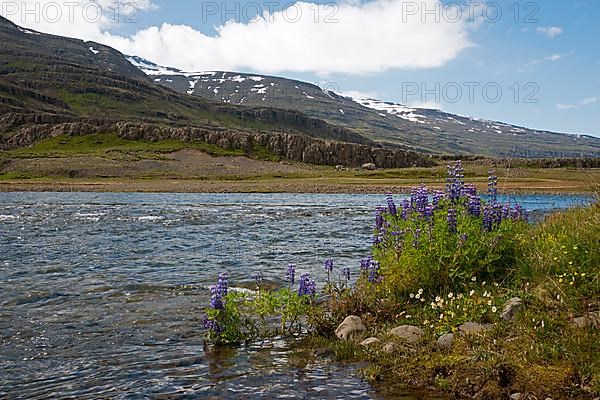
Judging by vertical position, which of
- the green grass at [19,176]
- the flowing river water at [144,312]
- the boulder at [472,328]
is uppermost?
the green grass at [19,176]

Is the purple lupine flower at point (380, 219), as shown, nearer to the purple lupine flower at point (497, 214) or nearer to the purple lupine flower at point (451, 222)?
the purple lupine flower at point (451, 222)

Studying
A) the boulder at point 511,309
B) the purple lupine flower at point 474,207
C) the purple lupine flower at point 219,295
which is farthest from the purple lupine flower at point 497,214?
the purple lupine flower at point 219,295

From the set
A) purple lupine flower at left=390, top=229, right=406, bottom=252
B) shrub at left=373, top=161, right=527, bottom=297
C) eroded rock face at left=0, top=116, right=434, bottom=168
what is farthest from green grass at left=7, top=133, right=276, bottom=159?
shrub at left=373, top=161, right=527, bottom=297

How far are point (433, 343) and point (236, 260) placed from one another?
11.1 metres

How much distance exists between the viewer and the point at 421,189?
11344mm

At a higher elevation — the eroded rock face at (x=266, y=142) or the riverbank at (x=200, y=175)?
the eroded rock face at (x=266, y=142)

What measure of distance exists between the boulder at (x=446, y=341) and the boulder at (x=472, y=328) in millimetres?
197

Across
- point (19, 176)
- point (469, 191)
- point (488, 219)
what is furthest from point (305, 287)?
point (19, 176)

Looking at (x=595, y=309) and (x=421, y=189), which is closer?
(x=595, y=309)

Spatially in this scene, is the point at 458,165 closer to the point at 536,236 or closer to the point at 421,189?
the point at 421,189

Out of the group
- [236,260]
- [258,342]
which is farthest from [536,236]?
[236,260]

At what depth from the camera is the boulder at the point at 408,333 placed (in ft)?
28.0

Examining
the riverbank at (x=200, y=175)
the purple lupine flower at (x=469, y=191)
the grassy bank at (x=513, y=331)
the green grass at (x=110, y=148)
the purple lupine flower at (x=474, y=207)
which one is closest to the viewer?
the grassy bank at (x=513, y=331)

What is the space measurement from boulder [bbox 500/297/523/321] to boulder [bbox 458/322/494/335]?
26 cm
